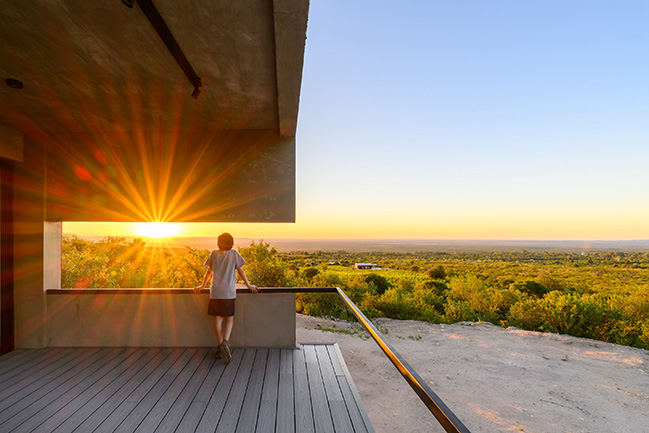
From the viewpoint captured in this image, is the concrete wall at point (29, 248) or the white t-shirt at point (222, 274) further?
the concrete wall at point (29, 248)

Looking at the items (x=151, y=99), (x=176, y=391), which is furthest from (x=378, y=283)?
(x=151, y=99)

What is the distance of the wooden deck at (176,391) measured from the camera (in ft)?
6.71

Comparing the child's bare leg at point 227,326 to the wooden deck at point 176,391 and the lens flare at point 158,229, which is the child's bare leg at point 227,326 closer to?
the wooden deck at point 176,391

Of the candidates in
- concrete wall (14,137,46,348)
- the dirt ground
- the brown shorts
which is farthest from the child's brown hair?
the dirt ground

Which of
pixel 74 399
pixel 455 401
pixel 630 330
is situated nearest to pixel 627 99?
pixel 630 330

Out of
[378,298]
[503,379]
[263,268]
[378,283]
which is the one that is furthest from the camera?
[378,283]

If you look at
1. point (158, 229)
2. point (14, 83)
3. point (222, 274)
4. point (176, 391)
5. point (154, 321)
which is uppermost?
point (14, 83)

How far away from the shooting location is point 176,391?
2465 millimetres

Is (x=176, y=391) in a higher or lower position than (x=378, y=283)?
higher

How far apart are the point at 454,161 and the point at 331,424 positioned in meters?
19.6

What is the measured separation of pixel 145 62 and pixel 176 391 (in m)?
2.59

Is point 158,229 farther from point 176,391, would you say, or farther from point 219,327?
point 176,391

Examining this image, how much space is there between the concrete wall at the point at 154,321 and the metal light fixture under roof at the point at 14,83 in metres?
2.28

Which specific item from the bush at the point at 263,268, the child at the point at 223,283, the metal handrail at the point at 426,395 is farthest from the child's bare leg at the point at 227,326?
the bush at the point at 263,268
